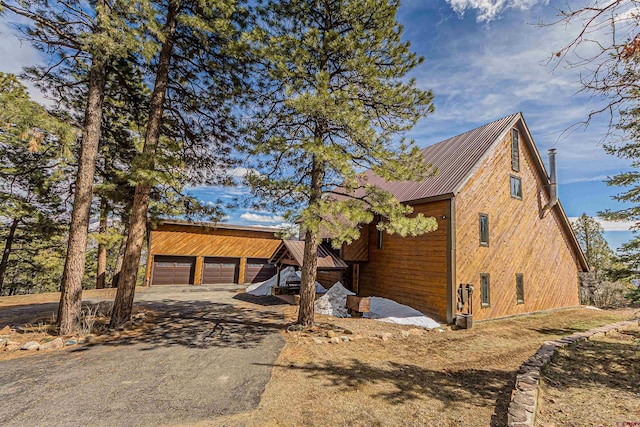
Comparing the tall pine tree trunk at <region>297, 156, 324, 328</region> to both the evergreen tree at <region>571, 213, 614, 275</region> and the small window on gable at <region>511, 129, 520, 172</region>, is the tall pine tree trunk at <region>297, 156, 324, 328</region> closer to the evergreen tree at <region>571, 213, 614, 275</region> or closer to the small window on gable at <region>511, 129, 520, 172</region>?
the small window on gable at <region>511, 129, 520, 172</region>

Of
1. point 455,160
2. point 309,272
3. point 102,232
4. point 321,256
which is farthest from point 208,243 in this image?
point 455,160

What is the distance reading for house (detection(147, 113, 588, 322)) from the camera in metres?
11.6

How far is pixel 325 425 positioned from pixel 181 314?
28.9 feet

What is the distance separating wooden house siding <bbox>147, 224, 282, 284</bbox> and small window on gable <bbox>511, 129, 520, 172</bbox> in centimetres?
1790

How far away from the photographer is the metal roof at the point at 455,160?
12.2 meters

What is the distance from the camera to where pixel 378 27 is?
27.9 feet

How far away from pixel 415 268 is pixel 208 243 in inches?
623

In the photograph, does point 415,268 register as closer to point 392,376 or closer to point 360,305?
point 360,305

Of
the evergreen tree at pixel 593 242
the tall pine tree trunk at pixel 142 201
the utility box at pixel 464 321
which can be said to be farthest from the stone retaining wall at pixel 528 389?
the evergreen tree at pixel 593 242

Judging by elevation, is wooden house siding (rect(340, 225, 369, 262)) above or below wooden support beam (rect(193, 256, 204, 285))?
above

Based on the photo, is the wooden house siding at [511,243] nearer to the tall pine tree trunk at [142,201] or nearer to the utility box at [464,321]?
the utility box at [464,321]

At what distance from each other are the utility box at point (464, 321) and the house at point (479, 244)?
0.34 metres

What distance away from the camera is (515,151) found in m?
14.2

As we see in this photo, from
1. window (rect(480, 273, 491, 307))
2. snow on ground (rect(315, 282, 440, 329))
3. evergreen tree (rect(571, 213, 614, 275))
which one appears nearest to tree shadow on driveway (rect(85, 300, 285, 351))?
snow on ground (rect(315, 282, 440, 329))
